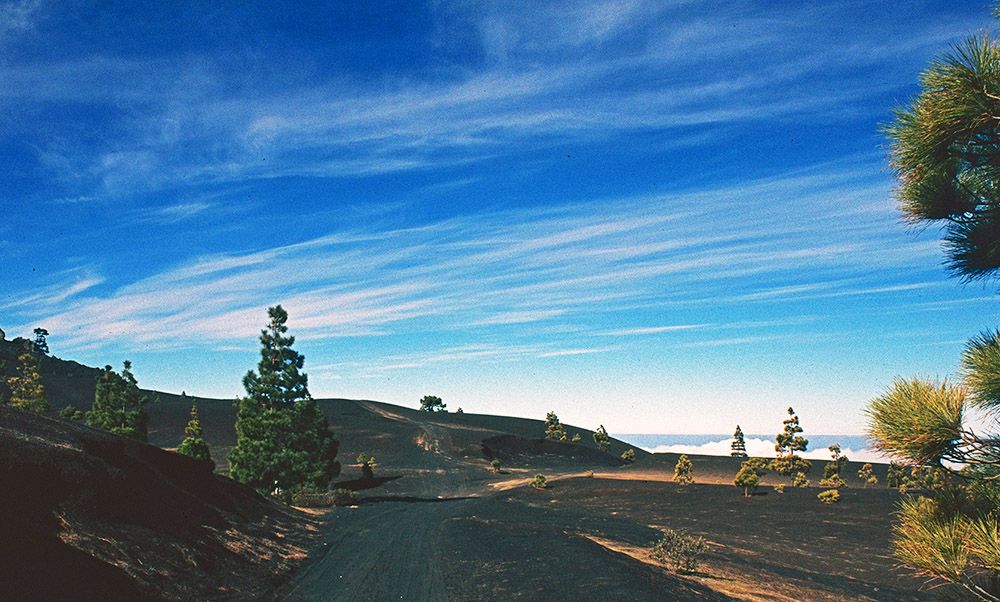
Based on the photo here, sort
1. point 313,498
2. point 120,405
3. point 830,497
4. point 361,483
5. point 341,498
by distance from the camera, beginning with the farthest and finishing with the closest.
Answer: point 361,483 → point 120,405 → point 341,498 → point 313,498 → point 830,497

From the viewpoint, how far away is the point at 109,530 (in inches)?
569

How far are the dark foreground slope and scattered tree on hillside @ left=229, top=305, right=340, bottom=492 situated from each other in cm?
1545

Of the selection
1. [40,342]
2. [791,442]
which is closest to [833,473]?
[791,442]

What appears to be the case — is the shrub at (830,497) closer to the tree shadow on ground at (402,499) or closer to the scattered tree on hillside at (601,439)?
the tree shadow on ground at (402,499)

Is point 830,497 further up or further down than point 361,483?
further up

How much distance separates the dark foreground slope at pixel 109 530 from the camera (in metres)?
11.9

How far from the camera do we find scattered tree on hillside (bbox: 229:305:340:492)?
36781 millimetres

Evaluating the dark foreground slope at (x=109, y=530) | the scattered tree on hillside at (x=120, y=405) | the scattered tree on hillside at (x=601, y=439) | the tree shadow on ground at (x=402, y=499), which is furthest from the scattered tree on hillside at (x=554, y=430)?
the dark foreground slope at (x=109, y=530)

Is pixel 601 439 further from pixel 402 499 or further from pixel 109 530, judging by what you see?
pixel 109 530

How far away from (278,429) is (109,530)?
24011 mm

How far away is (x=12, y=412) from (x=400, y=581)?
1382cm

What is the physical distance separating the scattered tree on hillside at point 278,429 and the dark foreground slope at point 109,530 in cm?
1545

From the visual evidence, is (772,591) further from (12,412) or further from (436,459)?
(436,459)

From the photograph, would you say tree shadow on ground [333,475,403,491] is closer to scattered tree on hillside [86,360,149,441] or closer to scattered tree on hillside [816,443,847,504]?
scattered tree on hillside [86,360,149,441]
